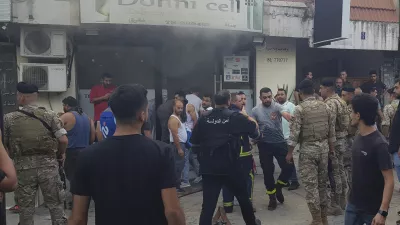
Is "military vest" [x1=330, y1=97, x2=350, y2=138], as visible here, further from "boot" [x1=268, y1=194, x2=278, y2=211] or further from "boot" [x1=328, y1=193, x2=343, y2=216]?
"boot" [x1=268, y1=194, x2=278, y2=211]

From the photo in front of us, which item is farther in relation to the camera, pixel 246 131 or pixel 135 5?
pixel 135 5

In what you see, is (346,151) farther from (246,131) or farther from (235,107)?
(246,131)

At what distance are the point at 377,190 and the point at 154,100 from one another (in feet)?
24.4

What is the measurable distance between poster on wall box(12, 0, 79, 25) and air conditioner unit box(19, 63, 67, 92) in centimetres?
82

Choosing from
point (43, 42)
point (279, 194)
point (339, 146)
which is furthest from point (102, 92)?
point (339, 146)

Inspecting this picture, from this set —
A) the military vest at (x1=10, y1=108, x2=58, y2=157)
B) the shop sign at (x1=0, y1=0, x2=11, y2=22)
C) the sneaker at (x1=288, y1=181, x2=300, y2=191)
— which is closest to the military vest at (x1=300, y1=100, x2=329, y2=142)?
the sneaker at (x1=288, y1=181, x2=300, y2=191)

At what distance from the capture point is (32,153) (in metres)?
4.73

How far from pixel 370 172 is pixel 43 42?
21.6ft

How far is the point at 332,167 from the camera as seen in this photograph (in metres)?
5.74

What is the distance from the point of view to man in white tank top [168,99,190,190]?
23.2 feet

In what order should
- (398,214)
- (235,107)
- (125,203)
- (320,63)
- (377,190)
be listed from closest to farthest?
1. (125,203)
2. (377,190)
3. (398,214)
4. (235,107)
5. (320,63)

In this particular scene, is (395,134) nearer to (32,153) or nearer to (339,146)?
(339,146)

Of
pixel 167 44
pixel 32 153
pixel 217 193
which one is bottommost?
pixel 217 193

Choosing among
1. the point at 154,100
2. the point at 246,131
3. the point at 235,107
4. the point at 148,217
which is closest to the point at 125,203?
the point at 148,217
